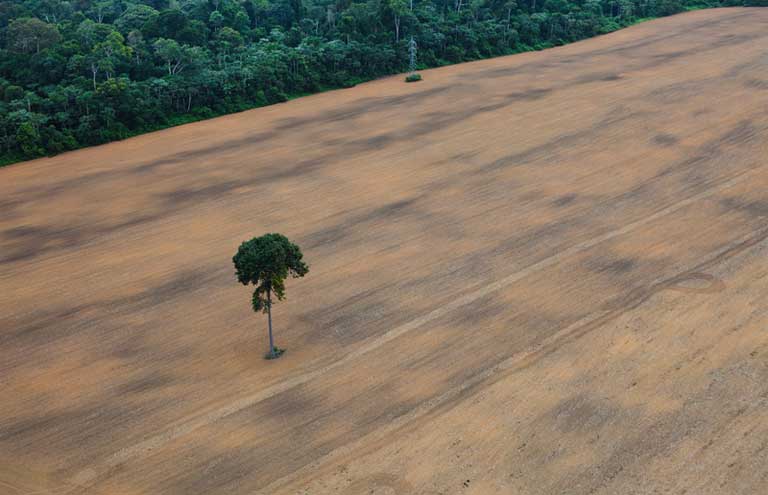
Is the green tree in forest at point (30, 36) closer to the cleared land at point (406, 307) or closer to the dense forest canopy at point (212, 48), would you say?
the dense forest canopy at point (212, 48)

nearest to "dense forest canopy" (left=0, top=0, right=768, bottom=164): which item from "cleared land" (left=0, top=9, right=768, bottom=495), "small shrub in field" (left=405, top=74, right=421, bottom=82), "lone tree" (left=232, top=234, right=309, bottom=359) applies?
"small shrub in field" (left=405, top=74, right=421, bottom=82)

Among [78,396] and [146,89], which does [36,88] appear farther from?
[78,396]

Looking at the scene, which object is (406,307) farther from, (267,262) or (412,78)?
(412,78)

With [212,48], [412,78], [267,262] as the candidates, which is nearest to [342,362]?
[267,262]

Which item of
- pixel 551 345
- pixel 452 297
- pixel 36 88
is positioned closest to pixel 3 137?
pixel 36 88

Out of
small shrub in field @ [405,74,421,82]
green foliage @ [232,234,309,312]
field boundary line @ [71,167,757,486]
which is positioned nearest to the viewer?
field boundary line @ [71,167,757,486]

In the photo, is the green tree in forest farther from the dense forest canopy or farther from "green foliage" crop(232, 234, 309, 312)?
"green foliage" crop(232, 234, 309, 312)

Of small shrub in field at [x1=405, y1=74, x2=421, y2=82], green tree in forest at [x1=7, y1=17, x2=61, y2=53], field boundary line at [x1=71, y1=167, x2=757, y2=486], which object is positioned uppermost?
green tree in forest at [x1=7, y1=17, x2=61, y2=53]

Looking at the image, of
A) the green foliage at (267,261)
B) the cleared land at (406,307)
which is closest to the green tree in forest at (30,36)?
the cleared land at (406,307)
